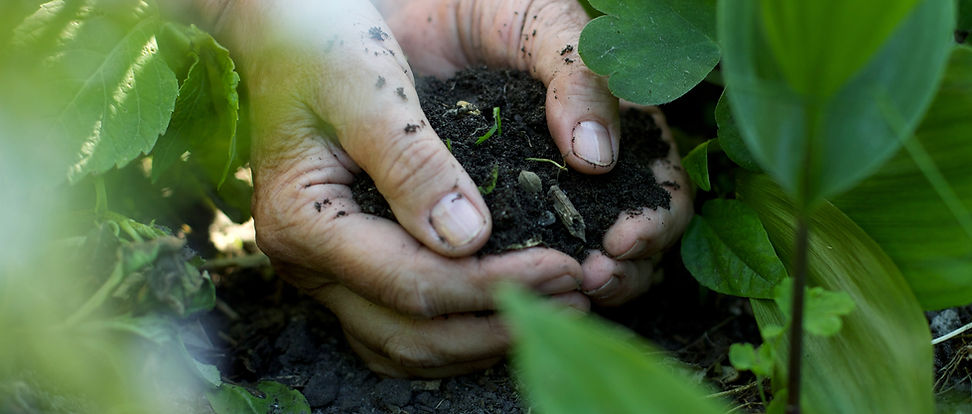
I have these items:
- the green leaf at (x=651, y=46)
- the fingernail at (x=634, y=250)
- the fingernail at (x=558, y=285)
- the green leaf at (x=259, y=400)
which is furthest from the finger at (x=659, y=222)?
the green leaf at (x=259, y=400)

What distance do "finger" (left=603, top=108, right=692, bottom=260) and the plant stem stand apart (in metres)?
0.51

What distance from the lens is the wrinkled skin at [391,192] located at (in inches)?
45.9

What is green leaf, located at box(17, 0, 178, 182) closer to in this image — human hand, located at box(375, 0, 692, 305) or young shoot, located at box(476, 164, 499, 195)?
young shoot, located at box(476, 164, 499, 195)

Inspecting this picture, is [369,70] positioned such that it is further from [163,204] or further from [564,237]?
[163,204]

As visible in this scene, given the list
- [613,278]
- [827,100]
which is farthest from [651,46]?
[827,100]

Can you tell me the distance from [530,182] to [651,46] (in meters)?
0.32

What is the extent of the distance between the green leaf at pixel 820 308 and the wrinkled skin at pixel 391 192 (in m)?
0.44

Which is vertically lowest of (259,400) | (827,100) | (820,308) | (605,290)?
(259,400)

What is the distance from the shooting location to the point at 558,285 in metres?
1.22

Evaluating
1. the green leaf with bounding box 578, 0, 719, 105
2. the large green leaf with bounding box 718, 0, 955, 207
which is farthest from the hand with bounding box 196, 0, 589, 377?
the large green leaf with bounding box 718, 0, 955, 207

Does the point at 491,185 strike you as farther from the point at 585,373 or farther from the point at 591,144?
the point at 585,373

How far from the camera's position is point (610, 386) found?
0.60m

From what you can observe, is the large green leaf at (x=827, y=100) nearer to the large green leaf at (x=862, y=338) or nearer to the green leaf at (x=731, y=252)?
the large green leaf at (x=862, y=338)

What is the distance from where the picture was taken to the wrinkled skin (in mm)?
1167
